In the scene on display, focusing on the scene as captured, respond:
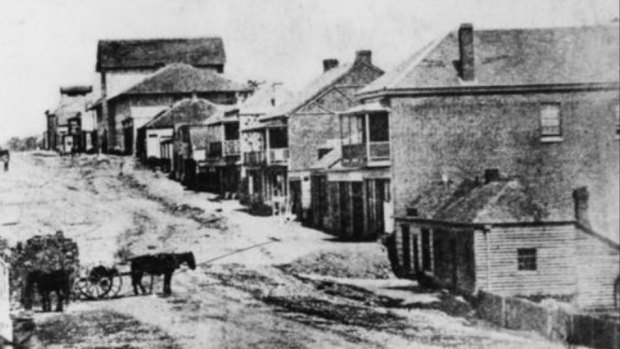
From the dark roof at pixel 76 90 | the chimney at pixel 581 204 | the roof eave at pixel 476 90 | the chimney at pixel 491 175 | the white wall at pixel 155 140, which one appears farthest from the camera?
the white wall at pixel 155 140

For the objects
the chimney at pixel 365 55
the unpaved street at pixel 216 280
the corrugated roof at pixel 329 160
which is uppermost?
the chimney at pixel 365 55

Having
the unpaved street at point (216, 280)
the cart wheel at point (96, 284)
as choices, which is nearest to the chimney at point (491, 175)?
the unpaved street at point (216, 280)

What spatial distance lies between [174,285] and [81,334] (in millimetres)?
3401

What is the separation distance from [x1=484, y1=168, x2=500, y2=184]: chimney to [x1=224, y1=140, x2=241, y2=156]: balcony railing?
10338mm

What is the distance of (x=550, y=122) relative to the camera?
17.0 metres

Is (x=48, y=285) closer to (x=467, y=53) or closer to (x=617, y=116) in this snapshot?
(x=617, y=116)

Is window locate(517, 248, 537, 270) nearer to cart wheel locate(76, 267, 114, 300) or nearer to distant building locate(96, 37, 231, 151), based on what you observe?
distant building locate(96, 37, 231, 151)

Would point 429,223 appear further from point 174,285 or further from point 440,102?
point 174,285

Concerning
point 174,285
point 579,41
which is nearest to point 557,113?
point 579,41

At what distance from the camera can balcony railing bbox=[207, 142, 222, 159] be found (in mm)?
23386

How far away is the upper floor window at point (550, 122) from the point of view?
Answer: 16797 millimetres

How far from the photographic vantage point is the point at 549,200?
16.7 m

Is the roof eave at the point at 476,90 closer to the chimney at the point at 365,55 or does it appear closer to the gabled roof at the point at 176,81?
the chimney at the point at 365,55

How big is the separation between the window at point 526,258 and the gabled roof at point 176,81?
10.3 metres
